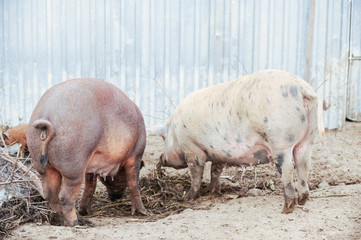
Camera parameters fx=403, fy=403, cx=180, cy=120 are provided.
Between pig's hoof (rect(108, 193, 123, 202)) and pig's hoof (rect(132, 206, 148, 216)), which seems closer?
pig's hoof (rect(132, 206, 148, 216))

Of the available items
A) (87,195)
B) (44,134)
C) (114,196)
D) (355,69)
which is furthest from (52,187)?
(355,69)

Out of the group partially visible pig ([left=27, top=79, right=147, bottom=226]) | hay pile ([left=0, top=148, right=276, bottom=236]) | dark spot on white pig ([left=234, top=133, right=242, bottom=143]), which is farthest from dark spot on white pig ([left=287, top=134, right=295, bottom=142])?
partially visible pig ([left=27, top=79, right=147, bottom=226])

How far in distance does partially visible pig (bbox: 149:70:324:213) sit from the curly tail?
5.94ft

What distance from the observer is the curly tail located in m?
3.20

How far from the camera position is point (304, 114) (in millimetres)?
3730

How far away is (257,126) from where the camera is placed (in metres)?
3.84

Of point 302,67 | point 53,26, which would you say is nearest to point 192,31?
point 302,67

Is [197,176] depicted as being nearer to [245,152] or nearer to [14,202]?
[245,152]

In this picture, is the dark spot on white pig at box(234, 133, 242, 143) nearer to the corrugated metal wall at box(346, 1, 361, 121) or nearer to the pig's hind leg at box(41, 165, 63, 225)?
the pig's hind leg at box(41, 165, 63, 225)

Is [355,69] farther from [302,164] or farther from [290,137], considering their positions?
[290,137]

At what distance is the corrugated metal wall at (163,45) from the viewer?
773cm

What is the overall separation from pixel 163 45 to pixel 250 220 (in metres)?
5.01

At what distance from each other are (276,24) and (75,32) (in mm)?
3980

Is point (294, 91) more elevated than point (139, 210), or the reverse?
point (294, 91)
